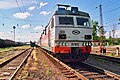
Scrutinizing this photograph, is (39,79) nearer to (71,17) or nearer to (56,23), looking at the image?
(56,23)

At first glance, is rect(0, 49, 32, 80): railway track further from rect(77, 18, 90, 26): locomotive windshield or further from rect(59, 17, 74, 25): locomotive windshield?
rect(77, 18, 90, 26): locomotive windshield

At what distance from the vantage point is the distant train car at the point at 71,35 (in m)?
12.6

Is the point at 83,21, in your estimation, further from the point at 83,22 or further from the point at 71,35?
the point at 71,35

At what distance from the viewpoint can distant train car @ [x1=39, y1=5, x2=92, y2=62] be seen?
12617 mm

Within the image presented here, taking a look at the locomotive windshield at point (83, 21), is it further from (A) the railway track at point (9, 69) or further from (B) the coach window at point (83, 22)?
(A) the railway track at point (9, 69)

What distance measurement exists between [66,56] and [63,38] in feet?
4.21

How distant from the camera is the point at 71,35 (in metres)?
12.8

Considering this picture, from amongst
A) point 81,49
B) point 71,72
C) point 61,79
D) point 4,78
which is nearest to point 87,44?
point 81,49

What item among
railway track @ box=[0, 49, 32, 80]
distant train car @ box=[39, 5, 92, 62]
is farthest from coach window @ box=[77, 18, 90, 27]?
railway track @ box=[0, 49, 32, 80]

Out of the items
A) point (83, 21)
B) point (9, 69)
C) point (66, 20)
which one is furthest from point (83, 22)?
point (9, 69)

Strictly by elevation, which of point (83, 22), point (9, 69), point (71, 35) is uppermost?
point (83, 22)

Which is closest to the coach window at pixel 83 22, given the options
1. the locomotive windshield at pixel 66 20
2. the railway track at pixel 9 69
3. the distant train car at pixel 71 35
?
the distant train car at pixel 71 35

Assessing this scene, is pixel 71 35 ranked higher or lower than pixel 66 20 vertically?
lower

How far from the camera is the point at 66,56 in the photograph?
1317 centimetres
